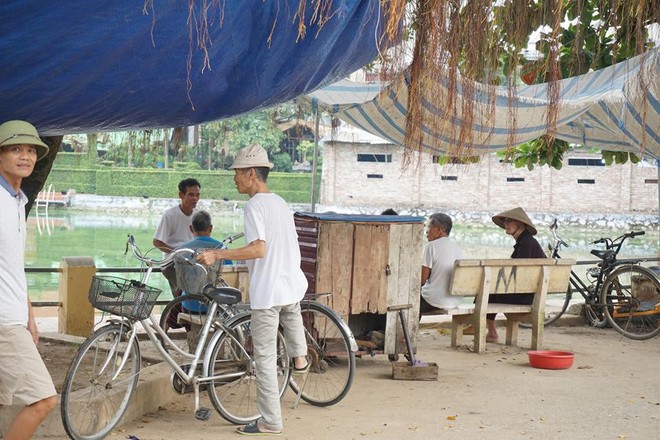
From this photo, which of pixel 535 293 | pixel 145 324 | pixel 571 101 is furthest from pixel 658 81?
pixel 145 324

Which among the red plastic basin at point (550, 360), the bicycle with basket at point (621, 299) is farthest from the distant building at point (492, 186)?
the red plastic basin at point (550, 360)

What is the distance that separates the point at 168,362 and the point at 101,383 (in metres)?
0.47

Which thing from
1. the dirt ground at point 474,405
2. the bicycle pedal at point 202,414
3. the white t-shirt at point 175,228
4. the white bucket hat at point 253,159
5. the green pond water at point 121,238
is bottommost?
the green pond water at point 121,238

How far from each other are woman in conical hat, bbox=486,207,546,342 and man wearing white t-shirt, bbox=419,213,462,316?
77 centimetres

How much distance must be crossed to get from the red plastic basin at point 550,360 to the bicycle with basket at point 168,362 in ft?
7.17

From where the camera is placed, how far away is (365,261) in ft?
25.7

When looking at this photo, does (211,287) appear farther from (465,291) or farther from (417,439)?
(465,291)

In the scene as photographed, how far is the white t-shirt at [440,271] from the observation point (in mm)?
8875

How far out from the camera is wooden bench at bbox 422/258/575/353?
8859 mm

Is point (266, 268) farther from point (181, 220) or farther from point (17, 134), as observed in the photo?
point (181, 220)

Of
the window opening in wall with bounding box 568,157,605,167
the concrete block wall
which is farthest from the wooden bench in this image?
the window opening in wall with bounding box 568,157,605,167

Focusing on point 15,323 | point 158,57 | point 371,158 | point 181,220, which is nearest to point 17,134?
point 158,57

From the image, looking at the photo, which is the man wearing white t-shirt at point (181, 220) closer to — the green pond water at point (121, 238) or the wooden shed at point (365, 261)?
the wooden shed at point (365, 261)

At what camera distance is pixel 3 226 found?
13.1 ft
